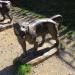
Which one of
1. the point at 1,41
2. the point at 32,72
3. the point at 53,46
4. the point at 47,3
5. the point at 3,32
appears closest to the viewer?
the point at 32,72

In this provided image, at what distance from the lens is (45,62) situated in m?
6.70

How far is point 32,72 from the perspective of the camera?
6.37 meters

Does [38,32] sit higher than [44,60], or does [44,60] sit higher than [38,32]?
[38,32]

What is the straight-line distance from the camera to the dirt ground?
250 inches

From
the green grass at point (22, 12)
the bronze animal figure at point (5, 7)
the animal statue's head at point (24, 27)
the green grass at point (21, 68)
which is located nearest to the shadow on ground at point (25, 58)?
the green grass at point (21, 68)

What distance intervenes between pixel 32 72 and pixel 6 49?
1.43 m

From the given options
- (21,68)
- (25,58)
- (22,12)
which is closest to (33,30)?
(25,58)

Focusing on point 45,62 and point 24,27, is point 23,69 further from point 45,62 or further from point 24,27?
point 24,27

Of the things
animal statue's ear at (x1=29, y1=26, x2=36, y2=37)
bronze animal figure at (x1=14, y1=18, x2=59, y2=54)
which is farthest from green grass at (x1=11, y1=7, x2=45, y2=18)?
animal statue's ear at (x1=29, y1=26, x2=36, y2=37)

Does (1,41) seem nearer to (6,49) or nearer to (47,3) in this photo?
(6,49)

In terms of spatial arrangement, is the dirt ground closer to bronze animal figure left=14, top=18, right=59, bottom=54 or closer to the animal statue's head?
bronze animal figure left=14, top=18, right=59, bottom=54

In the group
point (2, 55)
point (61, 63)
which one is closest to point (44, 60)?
point (61, 63)

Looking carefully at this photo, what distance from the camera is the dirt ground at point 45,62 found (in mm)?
6348

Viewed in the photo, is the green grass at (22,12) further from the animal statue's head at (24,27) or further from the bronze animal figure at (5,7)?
the animal statue's head at (24,27)
